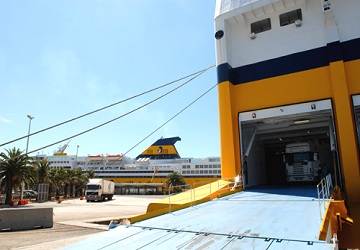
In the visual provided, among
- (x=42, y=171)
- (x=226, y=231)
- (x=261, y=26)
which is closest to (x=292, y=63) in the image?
(x=261, y=26)

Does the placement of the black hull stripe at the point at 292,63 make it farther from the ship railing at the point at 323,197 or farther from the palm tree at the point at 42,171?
the palm tree at the point at 42,171

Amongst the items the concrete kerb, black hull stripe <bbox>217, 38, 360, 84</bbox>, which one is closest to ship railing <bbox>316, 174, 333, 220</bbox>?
black hull stripe <bbox>217, 38, 360, 84</bbox>

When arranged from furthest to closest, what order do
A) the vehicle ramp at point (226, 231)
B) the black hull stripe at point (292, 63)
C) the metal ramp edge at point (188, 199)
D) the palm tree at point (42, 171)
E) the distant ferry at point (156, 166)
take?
1. the distant ferry at point (156, 166)
2. the palm tree at point (42, 171)
3. the black hull stripe at point (292, 63)
4. the metal ramp edge at point (188, 199)
5. the vehicle ramp at point (226, 231)

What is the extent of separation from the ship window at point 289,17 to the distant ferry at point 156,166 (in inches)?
3225

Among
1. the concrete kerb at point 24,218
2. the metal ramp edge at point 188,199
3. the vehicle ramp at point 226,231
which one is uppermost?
the metal ramp edge at point 188,199

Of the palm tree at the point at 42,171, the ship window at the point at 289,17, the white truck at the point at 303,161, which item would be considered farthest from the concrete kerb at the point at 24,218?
the palm tree at the point at 42,171

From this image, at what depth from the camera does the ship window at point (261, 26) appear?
15391 mm

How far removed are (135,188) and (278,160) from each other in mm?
79395

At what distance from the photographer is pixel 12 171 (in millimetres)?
40469

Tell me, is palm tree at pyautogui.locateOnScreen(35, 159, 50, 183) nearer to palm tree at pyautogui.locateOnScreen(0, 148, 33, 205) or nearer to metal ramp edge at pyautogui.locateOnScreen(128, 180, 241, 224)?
palm tree at pyautogui.locateOnScreen(0, 148, 33, 205)

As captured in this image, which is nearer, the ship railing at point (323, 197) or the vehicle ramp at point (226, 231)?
the vehicle ramp at point (226, 231)

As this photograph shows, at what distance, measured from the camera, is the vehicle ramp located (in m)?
5.29

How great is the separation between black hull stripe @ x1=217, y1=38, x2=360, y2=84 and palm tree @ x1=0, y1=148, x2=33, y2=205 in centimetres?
3323

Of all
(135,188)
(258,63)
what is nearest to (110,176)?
(135,188)
